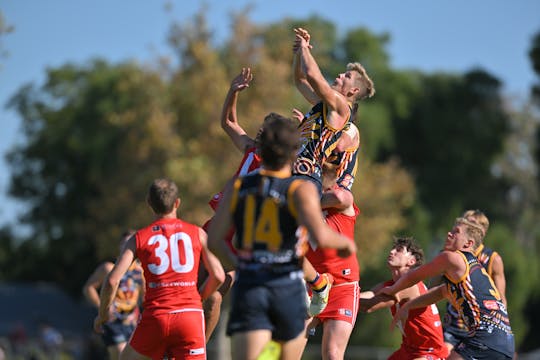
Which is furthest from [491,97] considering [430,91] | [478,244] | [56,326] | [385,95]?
[478,244]

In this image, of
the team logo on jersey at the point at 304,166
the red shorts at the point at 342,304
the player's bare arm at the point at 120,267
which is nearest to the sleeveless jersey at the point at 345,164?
the team logo on jersey at the point at 304,166

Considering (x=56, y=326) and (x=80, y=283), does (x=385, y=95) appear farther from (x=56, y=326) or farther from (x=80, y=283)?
(x=56, y=326)

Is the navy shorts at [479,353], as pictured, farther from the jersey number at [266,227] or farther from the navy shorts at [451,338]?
the jersey number at [266,227]

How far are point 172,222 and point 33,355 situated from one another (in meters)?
22.6

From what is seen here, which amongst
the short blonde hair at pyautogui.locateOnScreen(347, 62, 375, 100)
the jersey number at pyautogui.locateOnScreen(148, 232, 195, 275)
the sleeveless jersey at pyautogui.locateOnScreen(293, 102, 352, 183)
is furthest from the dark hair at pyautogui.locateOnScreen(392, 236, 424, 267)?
the jersey number at pyautogui.locateOnScreen(148, 232, 195, 275)

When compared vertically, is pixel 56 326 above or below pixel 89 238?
below

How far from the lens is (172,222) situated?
826 centimetres

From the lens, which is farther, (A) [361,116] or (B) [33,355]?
(A) [361,116]

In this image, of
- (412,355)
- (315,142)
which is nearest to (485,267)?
(412,355)

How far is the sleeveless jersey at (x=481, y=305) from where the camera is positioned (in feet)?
30.3

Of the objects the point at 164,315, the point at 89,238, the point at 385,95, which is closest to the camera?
the point at 164,315

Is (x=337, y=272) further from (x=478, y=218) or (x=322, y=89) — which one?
(x=478, y=218)

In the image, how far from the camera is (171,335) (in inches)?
321

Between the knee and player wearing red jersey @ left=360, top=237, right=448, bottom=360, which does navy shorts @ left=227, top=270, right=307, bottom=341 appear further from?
player wearing red jersey @ left=360, top=237, right=448, bottom=360
